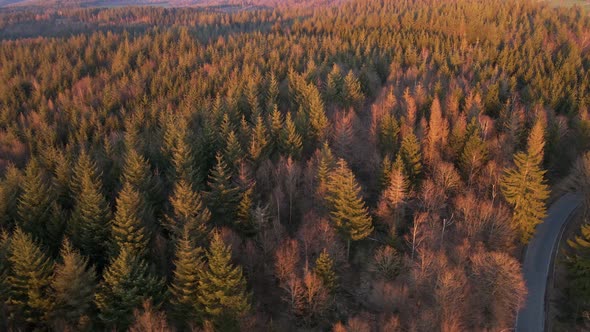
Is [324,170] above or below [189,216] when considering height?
above

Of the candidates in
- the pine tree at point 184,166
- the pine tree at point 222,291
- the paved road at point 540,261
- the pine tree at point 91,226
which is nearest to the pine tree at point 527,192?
the paved road at point 540,261

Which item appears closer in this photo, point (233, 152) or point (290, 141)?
point (233, 152)

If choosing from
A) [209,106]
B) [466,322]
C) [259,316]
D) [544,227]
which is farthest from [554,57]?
[259,316]

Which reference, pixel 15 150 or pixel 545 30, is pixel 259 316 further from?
pixel 545 30

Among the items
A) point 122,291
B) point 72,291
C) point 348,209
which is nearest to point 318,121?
point 348,209

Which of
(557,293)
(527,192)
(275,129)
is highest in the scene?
(275,129)

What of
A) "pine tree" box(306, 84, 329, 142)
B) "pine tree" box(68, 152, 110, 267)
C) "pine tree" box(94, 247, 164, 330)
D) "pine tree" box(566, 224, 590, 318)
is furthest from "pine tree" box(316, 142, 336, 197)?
"pine tree" box(566, 224, 590, 318)

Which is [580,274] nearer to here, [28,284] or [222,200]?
[222,200]
